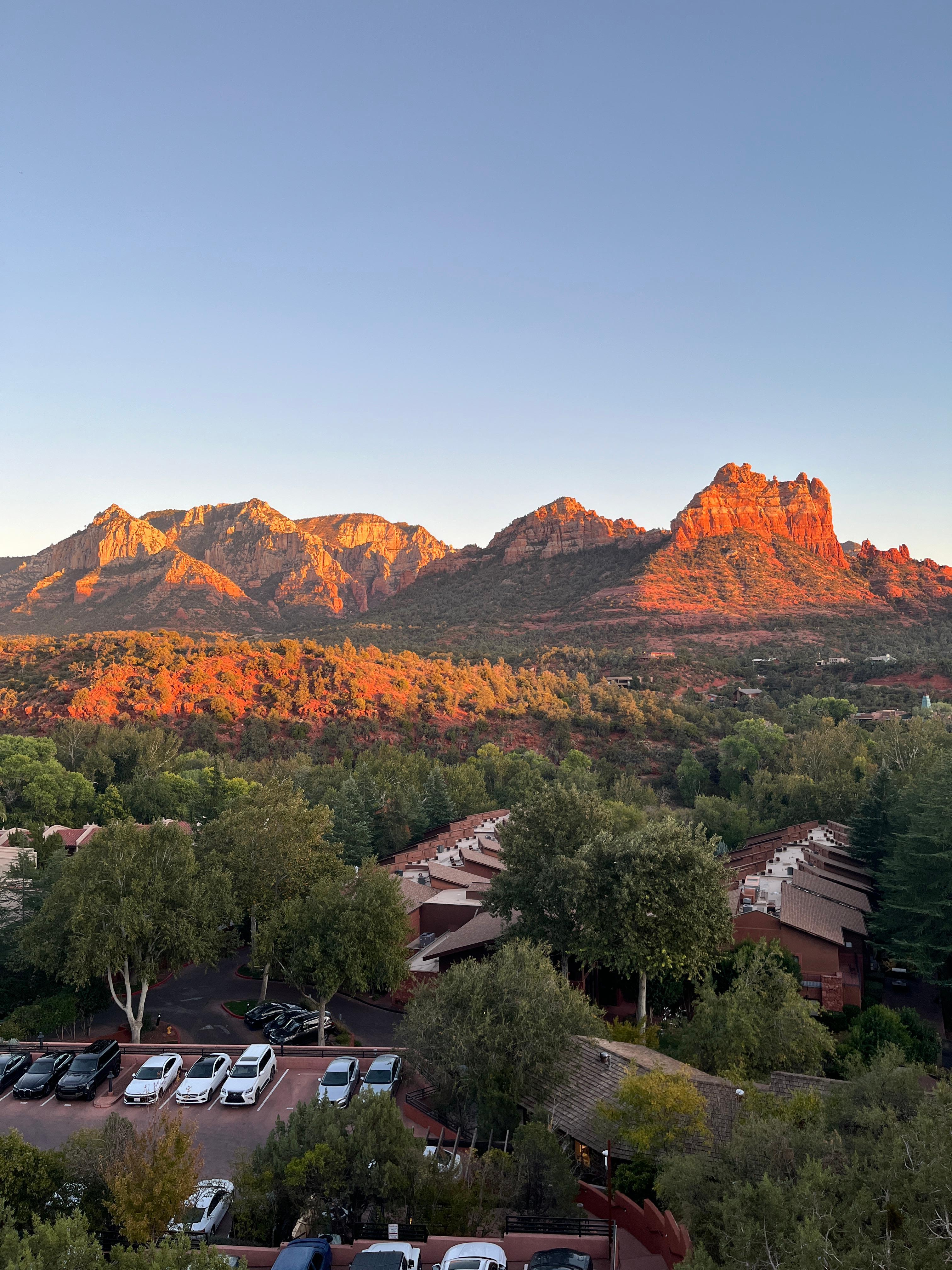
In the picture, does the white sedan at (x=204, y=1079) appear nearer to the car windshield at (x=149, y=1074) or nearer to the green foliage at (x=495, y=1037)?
the car windshield at (x=149, y=1074)

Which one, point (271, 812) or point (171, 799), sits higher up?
point (271, 812)

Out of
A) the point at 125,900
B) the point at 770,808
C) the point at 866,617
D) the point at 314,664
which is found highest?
the point at 866,617

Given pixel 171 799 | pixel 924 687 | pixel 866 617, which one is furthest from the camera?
pixel 866 617

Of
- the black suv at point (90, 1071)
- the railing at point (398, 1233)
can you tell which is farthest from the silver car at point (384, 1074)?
the black suv at point (90, 1071)

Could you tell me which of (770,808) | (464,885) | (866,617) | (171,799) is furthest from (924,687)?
(171,799)

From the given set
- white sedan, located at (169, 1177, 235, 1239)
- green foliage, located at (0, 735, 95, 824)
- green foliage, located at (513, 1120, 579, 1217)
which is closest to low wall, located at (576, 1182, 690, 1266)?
green foliage, located at (513, 1120, 579, 1217)

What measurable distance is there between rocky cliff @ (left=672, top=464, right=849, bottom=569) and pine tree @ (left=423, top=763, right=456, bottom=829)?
9922 centimetres

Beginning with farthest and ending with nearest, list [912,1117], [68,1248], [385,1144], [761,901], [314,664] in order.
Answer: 1. [314,664]
2. [761,901]
3. [385,1144]
4. [912,1117]
5. [68,1248]

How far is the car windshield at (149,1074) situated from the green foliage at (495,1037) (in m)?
6.08

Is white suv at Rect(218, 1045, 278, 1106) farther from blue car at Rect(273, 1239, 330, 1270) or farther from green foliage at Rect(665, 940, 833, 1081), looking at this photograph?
green foliage at Rect(665, 940, 833, 1081)

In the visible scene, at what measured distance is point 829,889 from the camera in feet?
108

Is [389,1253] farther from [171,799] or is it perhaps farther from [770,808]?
[770,808]

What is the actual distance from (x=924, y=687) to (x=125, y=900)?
93.2 meters

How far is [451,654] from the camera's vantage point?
102 meters
